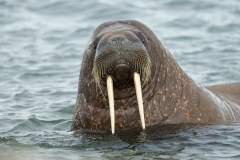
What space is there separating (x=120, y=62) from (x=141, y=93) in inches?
20.2

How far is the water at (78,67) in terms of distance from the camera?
8328 mm

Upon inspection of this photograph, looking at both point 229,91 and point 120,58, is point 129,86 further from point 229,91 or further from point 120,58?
point 229,91

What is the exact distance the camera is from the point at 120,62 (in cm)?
798

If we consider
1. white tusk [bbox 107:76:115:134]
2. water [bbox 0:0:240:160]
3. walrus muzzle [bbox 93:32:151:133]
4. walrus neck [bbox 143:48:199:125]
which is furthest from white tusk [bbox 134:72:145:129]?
walrus neck [bbox 143:48:199:125]

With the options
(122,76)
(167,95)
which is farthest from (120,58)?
(167,95)

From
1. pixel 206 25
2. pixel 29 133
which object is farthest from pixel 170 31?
pixel 29 133

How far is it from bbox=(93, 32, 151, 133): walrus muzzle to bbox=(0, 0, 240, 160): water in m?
0.59

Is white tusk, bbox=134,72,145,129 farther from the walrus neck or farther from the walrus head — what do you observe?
the walrus neck

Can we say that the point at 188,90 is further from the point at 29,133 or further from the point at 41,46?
the point at 41,46

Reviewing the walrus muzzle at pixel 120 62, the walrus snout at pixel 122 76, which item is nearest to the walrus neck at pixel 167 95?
the walrus snout at pixel 122 76

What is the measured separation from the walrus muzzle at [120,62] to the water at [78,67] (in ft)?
1.95

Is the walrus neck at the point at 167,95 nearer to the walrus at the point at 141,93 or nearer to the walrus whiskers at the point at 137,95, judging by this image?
the walrus at the point at 141,93

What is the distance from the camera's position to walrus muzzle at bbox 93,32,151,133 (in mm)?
7992

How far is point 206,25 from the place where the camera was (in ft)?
65.3
